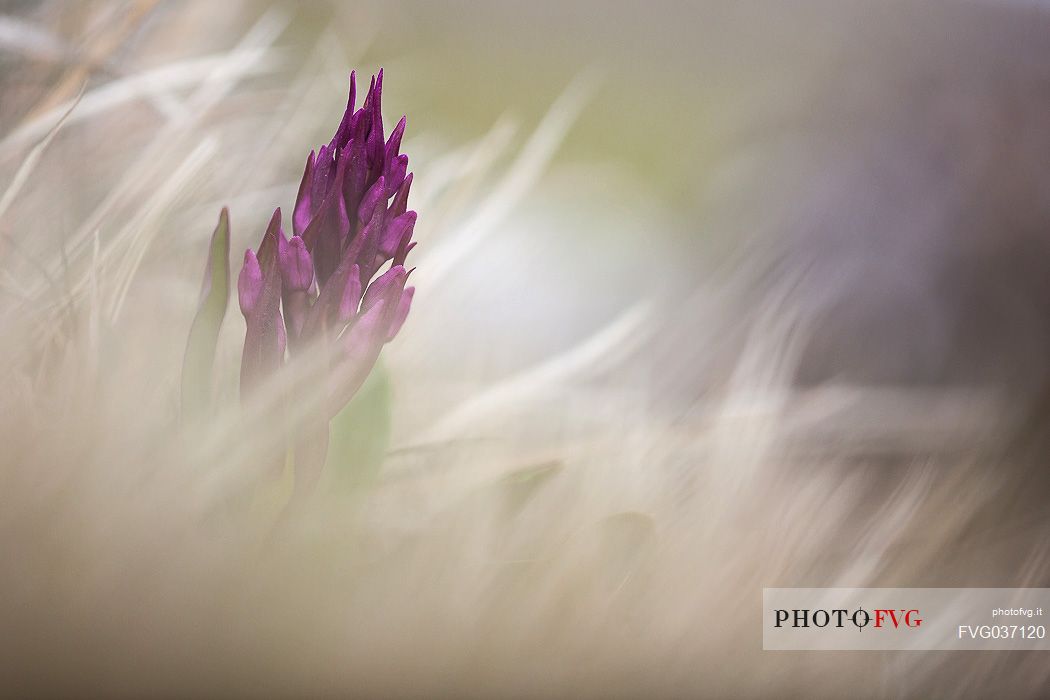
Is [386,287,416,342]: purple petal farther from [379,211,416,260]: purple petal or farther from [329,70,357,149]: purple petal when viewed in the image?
[329,70,357,149]: purple petal

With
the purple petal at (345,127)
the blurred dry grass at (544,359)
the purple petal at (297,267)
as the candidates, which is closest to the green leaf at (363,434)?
the blurred dry grass at (544,359)

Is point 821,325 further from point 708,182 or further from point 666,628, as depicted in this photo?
point 666,628

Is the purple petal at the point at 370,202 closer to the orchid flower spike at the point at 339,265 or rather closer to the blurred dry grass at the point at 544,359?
the orchid flower spike at the point at 339,265

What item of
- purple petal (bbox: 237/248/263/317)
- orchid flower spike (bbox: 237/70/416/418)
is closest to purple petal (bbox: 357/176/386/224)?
orchid flower spike (bbox: 237/70/416/418)

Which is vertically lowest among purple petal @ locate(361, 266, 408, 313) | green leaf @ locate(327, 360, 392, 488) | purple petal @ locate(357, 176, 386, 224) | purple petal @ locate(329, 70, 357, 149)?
green leaf @ locate(327, 360, 392, 488)

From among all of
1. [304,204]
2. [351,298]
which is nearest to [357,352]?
[351,298]

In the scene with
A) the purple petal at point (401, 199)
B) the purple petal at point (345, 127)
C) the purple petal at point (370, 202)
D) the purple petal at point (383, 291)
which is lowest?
the purple petal at point (383, 291)

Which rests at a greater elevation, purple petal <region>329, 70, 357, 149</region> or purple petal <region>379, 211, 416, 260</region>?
purple petal <region>329, 70, 357, 149</region>
